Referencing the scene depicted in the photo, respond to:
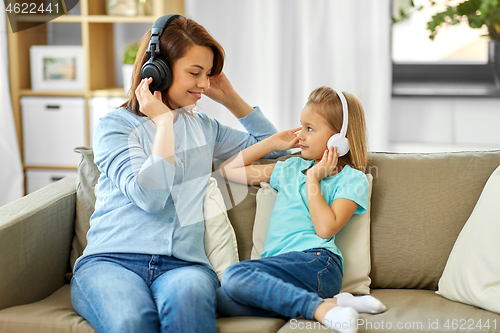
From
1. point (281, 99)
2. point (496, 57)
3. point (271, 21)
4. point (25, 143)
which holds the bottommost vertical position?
point (25, 143)

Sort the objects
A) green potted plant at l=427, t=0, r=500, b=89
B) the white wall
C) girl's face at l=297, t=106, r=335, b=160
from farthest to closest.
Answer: the white wall → green potted plant at l=427, t=0, r=500, b=89 → girl's face at l=297, t=106, r=335, b=160

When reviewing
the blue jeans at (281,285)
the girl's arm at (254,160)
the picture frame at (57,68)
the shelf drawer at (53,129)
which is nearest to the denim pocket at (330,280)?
the blue jeans at (281,285)

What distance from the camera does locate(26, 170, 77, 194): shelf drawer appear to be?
2.60m

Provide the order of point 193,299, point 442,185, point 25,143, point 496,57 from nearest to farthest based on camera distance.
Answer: point 193,299 < point 442,185 < point 496,57 < point 25,143

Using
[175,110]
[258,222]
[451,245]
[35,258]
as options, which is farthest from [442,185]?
[35,258]

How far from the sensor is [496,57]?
2254 mm

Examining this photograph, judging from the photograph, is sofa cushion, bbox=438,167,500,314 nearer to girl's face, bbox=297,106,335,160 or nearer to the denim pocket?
the denim pocket

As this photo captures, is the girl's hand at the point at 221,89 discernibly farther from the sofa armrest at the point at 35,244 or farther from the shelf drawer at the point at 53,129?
the shelf drawer at the point at 53,129

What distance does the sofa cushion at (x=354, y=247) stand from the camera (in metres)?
1.35

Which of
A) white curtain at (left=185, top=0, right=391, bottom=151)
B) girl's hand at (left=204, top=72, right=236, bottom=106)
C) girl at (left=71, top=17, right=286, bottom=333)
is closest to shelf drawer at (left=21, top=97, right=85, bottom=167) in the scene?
white curtain at (left=185, top=0, right=391, bottom=151)

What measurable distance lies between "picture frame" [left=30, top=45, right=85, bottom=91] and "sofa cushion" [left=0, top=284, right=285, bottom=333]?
1613 millimetres

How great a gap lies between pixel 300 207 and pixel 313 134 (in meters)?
0.21

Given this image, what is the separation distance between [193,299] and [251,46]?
167 cm

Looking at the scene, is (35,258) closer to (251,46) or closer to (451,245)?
(451,245)
